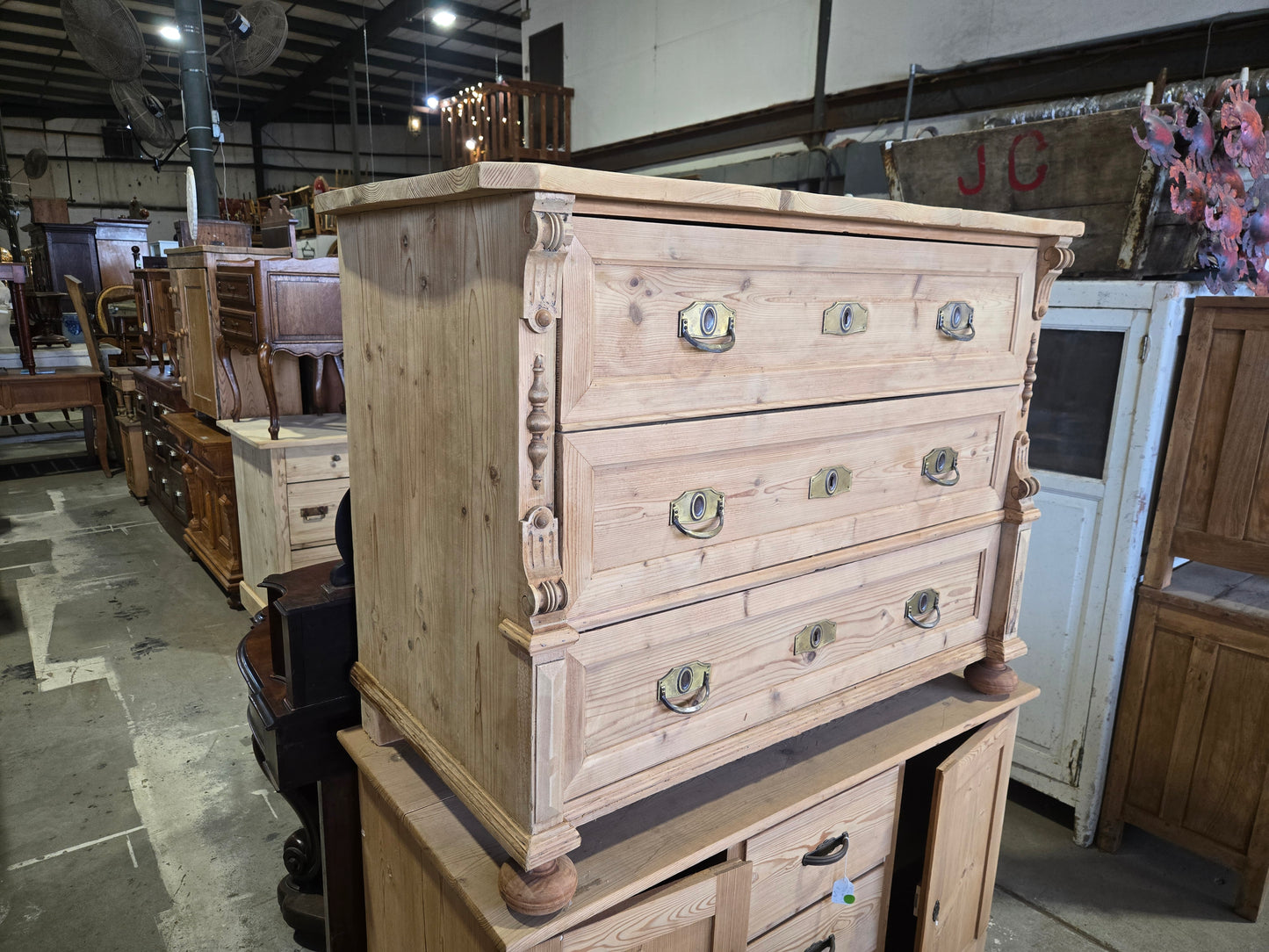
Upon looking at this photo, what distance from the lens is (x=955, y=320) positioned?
1514mm

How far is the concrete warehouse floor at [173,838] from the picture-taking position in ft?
6.98

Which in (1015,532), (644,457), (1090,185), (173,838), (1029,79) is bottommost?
(173,838)

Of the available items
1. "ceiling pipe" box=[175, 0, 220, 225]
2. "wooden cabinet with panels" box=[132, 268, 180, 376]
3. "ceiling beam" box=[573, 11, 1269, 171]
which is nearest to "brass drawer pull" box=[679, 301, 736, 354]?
"ceiling beam" box=[573, 11, 1269, 171]

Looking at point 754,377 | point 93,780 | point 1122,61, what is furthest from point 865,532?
point 1122,61

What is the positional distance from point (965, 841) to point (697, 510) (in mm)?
1134

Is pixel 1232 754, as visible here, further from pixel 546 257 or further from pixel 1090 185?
pixel 546 257

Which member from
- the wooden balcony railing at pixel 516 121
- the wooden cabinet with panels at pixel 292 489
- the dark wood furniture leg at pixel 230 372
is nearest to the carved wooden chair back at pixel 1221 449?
the wooden cabinet with panels at pixel 292 489

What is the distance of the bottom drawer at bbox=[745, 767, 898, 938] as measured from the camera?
1482mm

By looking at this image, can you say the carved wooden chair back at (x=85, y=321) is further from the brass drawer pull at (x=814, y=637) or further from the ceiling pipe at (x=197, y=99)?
the brass drawer pull at (x=814, y=637)

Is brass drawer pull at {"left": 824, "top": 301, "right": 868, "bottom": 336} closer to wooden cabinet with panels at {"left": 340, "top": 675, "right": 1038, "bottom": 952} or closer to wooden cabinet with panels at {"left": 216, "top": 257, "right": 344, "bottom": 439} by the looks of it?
wooden cabinet with panels at {"left": 340, "top": 675, "right": 1038, "bottom": 952}

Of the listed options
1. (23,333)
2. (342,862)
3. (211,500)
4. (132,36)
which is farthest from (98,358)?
(342,862)

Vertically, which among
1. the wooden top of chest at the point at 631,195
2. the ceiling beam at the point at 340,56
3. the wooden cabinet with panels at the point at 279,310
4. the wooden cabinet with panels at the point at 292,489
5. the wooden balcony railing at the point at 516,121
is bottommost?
the wooden cabinet with panels at the point at 292,489

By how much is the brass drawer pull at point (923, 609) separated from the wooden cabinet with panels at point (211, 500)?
3533 mm

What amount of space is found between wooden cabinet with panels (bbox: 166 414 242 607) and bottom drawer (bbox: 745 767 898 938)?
3.44 m
